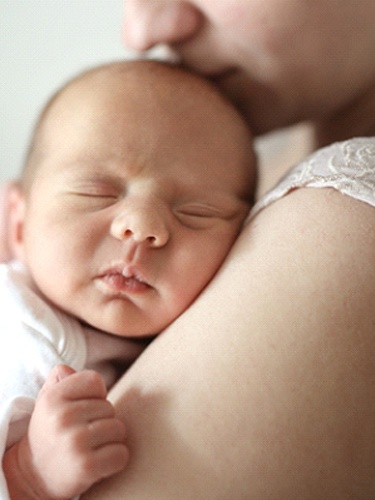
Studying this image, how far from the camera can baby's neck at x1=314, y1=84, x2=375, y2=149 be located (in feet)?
3.87

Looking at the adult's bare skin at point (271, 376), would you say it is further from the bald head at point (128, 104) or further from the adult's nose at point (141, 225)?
the bald head at point (128, 104)

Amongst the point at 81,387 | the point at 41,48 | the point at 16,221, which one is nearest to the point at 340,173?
the point at 81,387

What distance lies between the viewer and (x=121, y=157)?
3.02 ft

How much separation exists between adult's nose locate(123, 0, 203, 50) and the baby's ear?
1.09 ft

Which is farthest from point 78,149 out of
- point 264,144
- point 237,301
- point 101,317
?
point 264,144

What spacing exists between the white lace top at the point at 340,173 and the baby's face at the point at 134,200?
10 cm

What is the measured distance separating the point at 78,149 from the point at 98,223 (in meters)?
0.13

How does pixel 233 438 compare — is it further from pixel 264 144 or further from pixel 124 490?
pixel 264 144

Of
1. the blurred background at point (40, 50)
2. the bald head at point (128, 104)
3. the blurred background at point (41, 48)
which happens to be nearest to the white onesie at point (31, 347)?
the bald head at point (128, 104)

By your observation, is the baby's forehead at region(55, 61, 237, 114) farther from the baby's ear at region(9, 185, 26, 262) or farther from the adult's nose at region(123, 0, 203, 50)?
the baby's ear at region(9, 185, 26, 262)

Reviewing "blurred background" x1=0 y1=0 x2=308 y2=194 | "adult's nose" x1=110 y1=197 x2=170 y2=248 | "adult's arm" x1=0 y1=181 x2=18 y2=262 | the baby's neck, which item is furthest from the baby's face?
"blurred background" x1=0 y1=0 x2=308 y2=194

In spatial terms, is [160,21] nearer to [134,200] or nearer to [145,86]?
[145,86]

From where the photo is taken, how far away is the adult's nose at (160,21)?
1.07 m

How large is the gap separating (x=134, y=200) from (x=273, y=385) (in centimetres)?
35
